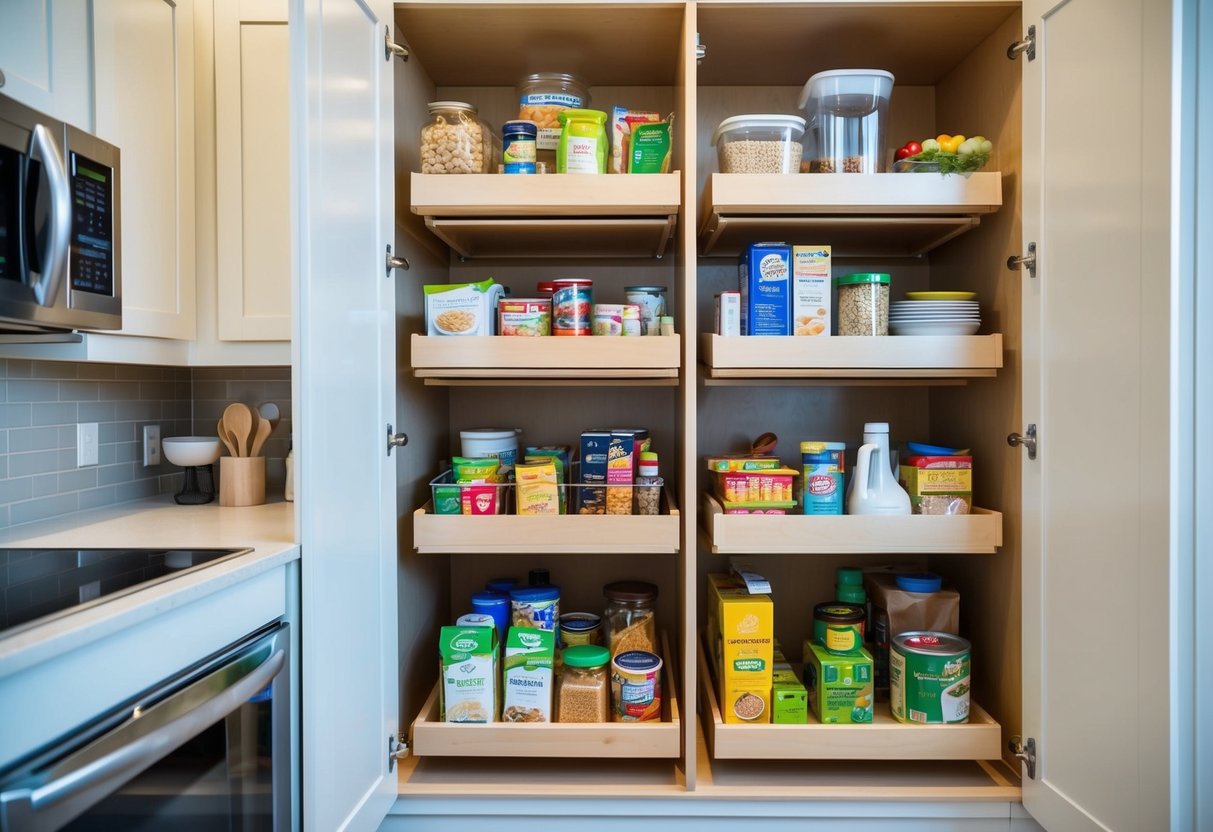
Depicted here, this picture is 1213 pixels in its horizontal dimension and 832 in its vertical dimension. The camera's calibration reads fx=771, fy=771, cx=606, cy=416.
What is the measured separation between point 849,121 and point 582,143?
1.97ft

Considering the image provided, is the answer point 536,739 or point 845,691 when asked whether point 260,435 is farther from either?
point 845,691

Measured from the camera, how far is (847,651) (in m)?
1.73

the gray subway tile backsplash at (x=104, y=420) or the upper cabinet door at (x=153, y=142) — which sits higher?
the upper cabinet door at (x=153, y=142)

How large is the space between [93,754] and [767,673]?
1260 millimetres

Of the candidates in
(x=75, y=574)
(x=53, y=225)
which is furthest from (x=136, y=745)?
(x=53, y=225)

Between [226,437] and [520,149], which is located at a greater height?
[520,149]

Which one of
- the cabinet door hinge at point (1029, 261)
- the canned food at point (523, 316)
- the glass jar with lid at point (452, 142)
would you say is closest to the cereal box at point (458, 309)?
the canned food at point (523, 316)

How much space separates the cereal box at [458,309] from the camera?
168 cm

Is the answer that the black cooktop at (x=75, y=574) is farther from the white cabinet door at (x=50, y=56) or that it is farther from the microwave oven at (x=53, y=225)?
the white cabinet door at (x=50, y=56)

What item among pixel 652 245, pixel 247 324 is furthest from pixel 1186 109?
pixel 247 324

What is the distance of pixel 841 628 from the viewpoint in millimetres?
1730

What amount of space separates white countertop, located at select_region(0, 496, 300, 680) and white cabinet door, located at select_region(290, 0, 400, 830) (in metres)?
0.14

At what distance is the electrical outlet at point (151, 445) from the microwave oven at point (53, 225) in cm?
51

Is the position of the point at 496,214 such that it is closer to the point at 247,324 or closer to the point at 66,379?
the point at 247,324
